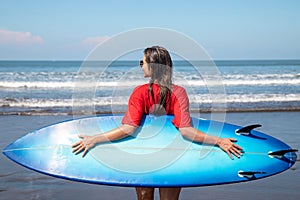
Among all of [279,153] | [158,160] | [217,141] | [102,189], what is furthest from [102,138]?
[102,189]

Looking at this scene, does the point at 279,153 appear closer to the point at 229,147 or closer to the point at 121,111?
the point at 229,147

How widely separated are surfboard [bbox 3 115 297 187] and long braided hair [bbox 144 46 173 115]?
32 cm

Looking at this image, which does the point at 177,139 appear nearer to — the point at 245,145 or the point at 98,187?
the point at 245,145

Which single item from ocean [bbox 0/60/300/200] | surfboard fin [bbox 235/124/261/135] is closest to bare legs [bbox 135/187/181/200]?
surfboard fin [bbox 235/124/261/135]

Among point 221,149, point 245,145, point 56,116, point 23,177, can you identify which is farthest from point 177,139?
point 56,116

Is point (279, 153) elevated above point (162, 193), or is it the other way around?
point (279, 153)

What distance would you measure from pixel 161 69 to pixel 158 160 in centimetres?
72

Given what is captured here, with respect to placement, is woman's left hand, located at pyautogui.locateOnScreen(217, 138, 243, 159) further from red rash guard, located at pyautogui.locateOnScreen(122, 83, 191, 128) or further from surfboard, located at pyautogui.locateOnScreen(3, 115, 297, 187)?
red rash guard, located at pyautogui.locateOnScreen(122, 83, 191, 128)

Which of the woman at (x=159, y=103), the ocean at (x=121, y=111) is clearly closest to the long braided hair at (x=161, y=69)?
the woman at (x=159, y=103)

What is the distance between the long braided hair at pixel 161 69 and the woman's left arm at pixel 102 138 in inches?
13.3

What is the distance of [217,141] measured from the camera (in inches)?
128

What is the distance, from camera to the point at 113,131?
3230 millimetres

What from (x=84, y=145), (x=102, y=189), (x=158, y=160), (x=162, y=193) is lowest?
(x=102, y=189)

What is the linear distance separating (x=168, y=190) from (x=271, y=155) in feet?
2.88
